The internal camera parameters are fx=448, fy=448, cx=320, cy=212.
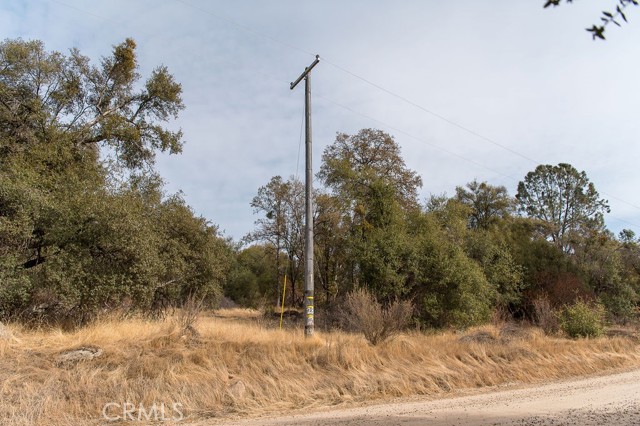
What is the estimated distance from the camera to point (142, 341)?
1008 centimetres

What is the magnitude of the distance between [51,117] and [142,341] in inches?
455

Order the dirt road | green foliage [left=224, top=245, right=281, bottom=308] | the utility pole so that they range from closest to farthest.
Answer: the dirt road
the utility pole
green foliage [left=224, top=245, right=281, bottom=308]

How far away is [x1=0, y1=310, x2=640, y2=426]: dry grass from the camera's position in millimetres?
7855

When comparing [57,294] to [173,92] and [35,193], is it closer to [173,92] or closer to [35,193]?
[35,193]

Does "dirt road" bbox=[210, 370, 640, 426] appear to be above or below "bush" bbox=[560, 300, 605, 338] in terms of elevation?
Result: below

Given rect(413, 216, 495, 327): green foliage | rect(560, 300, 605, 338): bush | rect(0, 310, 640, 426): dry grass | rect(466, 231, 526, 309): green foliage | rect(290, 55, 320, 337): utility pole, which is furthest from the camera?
rect(466, 231, 526, 309): green foliage

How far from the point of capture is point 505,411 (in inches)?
293

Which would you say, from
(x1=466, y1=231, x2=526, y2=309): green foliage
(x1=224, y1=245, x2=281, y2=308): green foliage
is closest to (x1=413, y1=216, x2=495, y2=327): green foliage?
(x1=466, y1=231, x2=526, y2=309): green foliage

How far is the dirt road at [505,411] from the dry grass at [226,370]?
1028 millimetres

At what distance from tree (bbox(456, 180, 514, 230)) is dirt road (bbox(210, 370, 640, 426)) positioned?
41.0 meters

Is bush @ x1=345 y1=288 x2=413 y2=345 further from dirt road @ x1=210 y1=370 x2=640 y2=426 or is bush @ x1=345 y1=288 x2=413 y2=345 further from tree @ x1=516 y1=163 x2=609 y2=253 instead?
tree @ x1=516 y1=163 x2=609 y2=253

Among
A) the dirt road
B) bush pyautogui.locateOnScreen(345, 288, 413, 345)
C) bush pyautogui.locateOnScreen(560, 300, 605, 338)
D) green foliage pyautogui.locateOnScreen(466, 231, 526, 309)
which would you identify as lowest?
the dirt road

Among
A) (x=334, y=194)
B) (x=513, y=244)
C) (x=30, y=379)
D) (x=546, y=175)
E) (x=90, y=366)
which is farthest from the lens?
(x=546, y=175)

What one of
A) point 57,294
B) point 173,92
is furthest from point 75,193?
point 173,92
